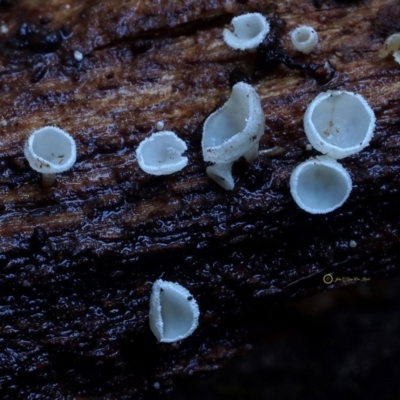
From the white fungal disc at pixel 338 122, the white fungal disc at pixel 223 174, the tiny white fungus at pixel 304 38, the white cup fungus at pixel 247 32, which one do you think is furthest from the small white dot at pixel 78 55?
the white fungal disc at pixel 338 122

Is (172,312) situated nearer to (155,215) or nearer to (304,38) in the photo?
(155,215)

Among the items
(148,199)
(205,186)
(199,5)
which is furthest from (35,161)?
(199,5)

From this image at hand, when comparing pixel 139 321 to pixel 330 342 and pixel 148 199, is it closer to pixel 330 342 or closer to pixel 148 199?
pixel 148 199

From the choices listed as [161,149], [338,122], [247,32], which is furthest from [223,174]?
[247,32]

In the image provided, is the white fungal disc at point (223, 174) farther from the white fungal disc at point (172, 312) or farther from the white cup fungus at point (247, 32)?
the white cup fungus at point (247, 32)

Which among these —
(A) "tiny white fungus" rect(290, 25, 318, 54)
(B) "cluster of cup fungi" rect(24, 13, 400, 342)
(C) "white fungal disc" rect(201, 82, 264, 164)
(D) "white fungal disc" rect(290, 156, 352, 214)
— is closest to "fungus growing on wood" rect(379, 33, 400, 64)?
(B) "cluster of cup fungi" rect(24, 13, 400, 342)

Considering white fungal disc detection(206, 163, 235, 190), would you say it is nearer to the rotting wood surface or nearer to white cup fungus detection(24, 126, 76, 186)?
the rotting wood surface
